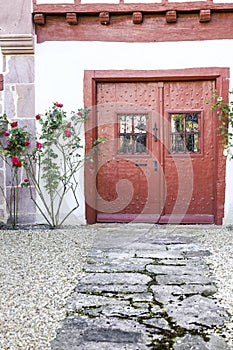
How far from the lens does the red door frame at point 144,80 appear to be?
5160 mm

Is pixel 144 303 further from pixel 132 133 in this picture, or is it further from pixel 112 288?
pixel 132 133

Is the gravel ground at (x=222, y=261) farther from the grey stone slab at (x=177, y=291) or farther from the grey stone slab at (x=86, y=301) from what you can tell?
the grey stone slab at (x=86, y=301)

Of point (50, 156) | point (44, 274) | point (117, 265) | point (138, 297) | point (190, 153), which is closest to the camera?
point (138, 297)

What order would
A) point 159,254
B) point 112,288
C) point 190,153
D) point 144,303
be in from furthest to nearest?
point 190,153
point 159,254
point 112,288
point 144,303

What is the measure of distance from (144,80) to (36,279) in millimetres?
3085

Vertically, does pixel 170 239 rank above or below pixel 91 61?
below

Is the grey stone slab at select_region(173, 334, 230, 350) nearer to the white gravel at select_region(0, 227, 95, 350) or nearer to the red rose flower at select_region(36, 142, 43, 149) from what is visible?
the white gravel at select_region(0, 227, 95, 350)

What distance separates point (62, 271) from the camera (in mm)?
3195

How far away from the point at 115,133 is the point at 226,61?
1.55 meters

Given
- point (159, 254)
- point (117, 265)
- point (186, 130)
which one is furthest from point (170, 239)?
point (186, 130)

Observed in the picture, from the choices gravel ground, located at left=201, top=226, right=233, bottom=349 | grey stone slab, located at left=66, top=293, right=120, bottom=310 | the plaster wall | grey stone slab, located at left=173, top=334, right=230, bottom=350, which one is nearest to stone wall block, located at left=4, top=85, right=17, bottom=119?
the plaster wall

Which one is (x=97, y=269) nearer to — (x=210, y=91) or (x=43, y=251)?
(x=43, y=251)

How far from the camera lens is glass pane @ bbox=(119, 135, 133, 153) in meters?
5.45

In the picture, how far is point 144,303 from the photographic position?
2512 mm
